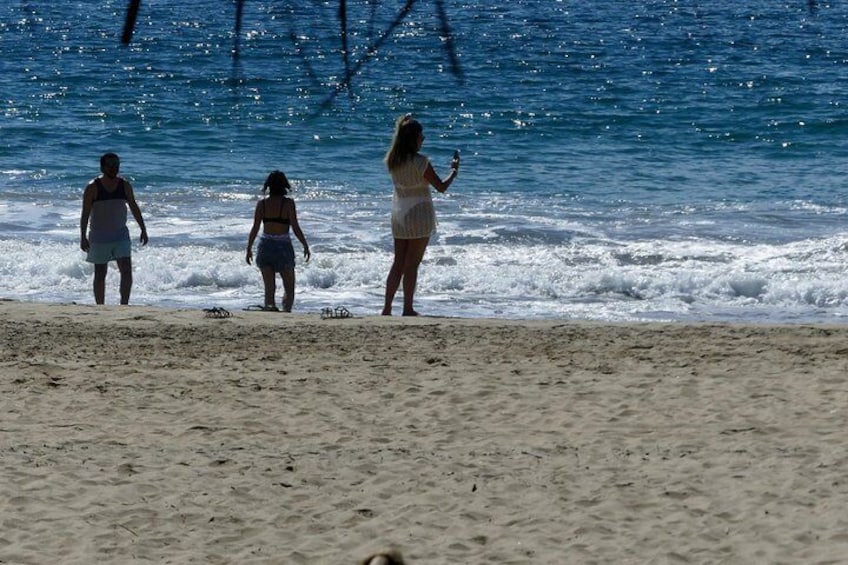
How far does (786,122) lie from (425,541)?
56.5 ft

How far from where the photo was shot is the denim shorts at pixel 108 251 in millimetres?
9711

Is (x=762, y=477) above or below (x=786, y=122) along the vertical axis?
below

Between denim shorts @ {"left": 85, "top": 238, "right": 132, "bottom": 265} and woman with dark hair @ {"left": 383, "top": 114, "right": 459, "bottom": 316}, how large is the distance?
6.12 ft

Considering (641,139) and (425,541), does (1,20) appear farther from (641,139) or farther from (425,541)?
(641,139)

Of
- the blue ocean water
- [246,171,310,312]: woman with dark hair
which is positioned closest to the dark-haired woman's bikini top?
[246,171,310,312]: woman with dark hair

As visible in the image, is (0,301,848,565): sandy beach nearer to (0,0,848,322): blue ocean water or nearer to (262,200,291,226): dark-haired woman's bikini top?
(262,200,291,226): dark-haired woman's bikini top

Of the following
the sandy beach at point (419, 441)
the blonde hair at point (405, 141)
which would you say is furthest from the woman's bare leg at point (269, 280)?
the blonde hair at point (405, 141)

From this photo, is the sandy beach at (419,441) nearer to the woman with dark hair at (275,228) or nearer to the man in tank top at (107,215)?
the woman with dark hair at (275,228)

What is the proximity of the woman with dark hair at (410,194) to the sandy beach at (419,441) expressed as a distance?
0.41 m

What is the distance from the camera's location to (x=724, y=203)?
653 inches

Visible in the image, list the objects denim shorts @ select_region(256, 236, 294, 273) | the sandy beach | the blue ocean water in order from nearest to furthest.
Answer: the sandy beach, denim shorts @ select_region(256, 236, 294, 273), the blue ocean water

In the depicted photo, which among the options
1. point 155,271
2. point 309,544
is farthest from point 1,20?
point 155,271

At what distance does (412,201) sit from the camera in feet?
29.1

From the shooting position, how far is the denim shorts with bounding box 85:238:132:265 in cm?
971
